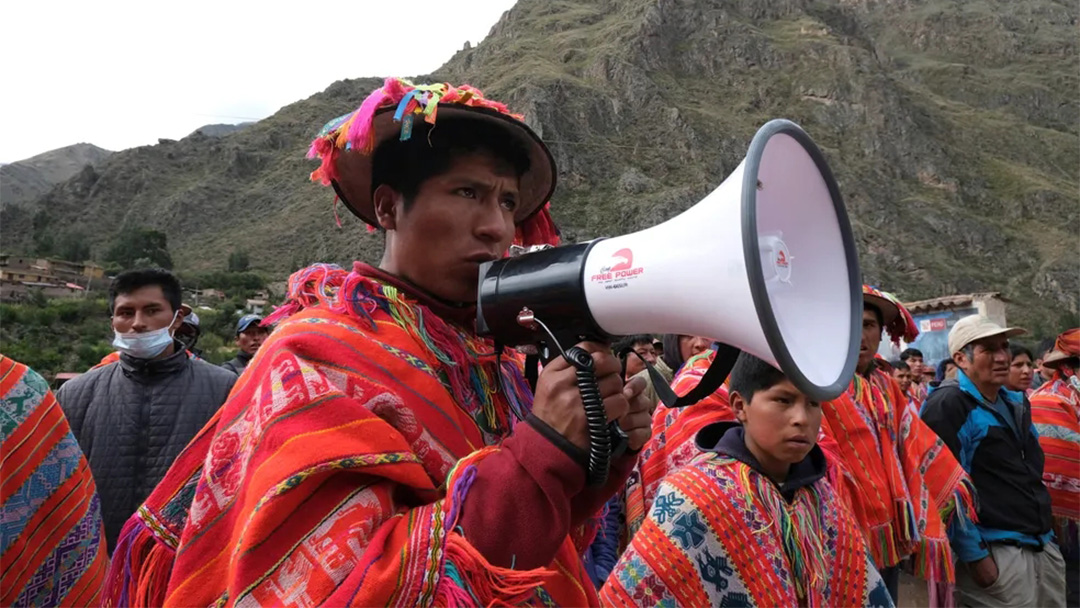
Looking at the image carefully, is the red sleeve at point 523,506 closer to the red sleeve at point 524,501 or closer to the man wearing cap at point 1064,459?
the red sleeve at point 524,501

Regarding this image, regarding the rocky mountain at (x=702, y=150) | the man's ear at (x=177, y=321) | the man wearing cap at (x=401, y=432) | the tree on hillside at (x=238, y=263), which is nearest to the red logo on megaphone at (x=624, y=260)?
the man wearing cap at (x=401, y=432)

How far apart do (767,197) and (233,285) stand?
44973 millimetres

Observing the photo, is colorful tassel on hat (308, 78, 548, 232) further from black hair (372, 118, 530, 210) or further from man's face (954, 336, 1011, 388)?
man's face (954, 336, 1011, 388)

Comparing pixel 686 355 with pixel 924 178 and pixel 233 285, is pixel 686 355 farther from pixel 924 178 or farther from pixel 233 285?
pixel 924 178

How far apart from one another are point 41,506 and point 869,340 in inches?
137

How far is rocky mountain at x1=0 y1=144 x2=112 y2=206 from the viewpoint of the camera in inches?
3553

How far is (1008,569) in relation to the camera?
395 cm

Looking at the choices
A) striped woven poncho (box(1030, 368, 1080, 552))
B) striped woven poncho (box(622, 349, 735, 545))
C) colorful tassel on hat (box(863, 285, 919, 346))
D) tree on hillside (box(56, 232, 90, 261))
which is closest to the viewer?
striped woven poncho (box(622, 349, 735, 545))

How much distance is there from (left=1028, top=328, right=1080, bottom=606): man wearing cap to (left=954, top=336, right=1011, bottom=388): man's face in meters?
0.90

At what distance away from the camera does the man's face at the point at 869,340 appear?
3.65 metres

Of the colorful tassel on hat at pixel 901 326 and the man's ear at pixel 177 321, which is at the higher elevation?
the man's ear at pixel 177 321

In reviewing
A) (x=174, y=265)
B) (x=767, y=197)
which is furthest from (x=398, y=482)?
(x=174, y=265)

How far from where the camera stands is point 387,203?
62.1 inches

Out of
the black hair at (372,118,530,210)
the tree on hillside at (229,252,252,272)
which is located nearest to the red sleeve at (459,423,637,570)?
the black hair at (372,118,530,210)
